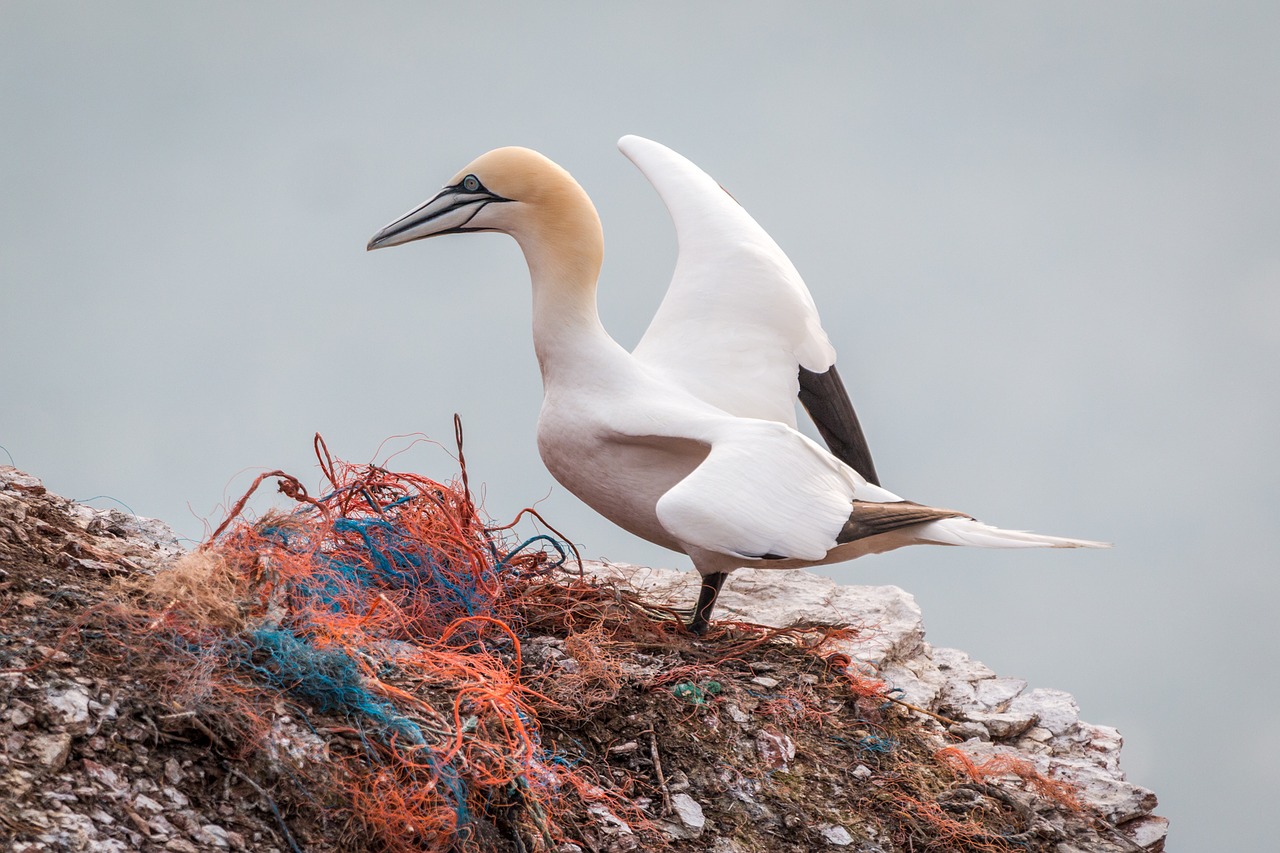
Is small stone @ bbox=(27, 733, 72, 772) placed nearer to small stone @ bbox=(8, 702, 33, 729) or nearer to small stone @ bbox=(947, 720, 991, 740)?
small stone @ bbox=(8, 702, 33, 729)

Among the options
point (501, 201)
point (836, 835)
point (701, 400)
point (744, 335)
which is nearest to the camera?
point (836, 835)

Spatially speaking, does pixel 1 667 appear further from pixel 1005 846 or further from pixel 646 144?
pixel 646 144

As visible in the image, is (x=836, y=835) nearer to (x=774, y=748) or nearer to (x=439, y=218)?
(x=774, y=748)

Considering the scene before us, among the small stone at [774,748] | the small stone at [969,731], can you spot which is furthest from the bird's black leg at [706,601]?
the small stone at [969,731]

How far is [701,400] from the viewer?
245 inches

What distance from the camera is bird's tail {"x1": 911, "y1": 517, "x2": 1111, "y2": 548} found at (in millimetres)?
5570

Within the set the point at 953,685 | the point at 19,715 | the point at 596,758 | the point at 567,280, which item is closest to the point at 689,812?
the point at 596,758

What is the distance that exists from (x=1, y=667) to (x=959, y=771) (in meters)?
3.92

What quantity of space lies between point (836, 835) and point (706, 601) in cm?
129

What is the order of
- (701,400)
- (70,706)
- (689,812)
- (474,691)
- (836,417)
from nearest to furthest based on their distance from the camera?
(70,706) → (474,691) → (689,812) → (701,400) → (836,417)

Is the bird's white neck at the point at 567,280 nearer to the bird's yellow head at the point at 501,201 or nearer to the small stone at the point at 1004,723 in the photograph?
the bird's yellow head at the point at 501,201

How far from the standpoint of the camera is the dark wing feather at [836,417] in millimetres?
6816

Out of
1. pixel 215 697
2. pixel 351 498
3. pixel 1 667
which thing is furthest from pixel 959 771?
pixel 1 667

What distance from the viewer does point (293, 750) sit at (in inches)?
151
